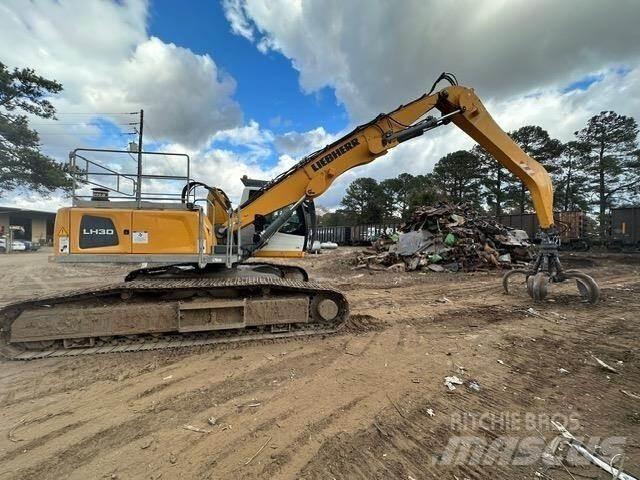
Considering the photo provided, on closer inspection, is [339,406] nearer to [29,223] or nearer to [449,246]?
[449,246]

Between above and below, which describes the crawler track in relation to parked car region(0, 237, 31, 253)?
below

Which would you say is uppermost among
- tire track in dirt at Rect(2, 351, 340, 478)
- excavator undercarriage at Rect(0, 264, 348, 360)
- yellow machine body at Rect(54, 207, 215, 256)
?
yellow machine body at Rect(54, 207, 215, 256)

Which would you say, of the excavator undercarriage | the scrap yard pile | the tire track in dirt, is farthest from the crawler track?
the scrap yard pile

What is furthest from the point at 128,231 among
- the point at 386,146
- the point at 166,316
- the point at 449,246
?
the point at 449,246

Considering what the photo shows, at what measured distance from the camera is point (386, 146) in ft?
20.8

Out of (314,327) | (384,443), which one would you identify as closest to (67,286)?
(314,327)

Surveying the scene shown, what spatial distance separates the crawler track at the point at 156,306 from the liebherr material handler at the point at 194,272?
0.01 metres

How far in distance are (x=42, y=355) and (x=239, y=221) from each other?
10.3 feet

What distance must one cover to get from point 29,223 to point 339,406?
166 feet

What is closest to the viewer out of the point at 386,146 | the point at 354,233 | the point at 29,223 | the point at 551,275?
the point at 386,146

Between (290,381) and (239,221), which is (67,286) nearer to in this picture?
(239,221)

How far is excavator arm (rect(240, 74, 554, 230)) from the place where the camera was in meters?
6.00

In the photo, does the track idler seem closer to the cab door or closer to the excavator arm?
the excavator arm

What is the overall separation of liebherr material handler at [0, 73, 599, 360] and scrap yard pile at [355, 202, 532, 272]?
798 centimetres
